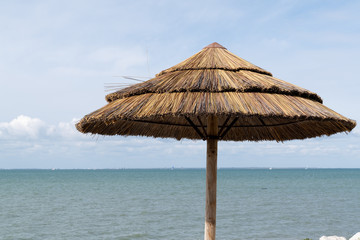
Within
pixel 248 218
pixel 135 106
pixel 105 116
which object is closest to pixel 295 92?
pixel 135 106

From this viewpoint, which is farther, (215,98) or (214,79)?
(214,79)

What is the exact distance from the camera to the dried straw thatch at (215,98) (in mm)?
3525

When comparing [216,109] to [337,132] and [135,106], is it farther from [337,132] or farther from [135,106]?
[337,132]

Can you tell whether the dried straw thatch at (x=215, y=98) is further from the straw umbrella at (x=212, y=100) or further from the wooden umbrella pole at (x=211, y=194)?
the wooden umbrella pole at (x=211, y=194)

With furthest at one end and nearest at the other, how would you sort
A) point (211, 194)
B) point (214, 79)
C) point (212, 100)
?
point (211, 194) < point (214, 79) < point (212, 100)

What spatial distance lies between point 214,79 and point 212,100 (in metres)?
0.40

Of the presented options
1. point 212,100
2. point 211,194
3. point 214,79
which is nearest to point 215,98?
point 212,100

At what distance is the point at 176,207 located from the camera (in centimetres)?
2458

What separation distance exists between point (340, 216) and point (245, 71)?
1948 centimetres

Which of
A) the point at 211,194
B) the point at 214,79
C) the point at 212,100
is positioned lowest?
the point at 211,194

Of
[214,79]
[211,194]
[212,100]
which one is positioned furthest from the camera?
[211,194]

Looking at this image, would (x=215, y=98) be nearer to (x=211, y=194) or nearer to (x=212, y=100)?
(x=212, y=100)

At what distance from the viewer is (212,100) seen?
11.7 ft

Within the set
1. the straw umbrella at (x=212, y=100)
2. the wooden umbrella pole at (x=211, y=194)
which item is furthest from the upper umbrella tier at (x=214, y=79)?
the wooden umbrella pole at (x=211, y=194)
